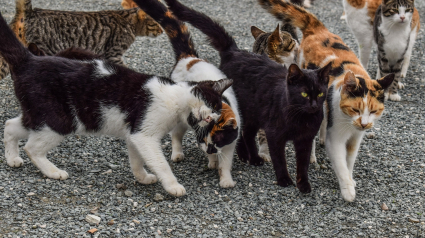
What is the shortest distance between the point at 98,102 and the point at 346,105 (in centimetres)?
202

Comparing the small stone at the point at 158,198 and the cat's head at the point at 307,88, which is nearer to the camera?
the cat's head at the point at 307,88

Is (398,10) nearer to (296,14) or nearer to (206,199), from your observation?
(296,14)

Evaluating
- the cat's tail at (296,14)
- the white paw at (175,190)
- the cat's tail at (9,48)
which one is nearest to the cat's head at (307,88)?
the white paw at (175,190)

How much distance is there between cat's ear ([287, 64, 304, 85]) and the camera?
3.67 m

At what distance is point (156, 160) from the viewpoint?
377 cm

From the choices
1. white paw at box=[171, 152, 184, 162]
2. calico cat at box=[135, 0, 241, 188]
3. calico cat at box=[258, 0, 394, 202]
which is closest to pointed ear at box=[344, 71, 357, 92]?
calico cat at box=[258, 0, 394, 202]

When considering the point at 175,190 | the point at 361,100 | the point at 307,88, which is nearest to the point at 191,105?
the point at 175,190

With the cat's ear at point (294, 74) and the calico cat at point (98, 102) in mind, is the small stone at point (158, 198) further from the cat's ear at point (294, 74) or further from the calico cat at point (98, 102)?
the cat's ear at point (294, 74)

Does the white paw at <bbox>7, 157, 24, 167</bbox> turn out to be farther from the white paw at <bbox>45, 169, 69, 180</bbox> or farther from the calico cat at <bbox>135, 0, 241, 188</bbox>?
the calico cat at <bbox>135, 0, 241, 188</bbox>

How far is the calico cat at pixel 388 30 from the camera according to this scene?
6109 mm

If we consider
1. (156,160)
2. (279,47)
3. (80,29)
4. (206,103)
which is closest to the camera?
(206,103)

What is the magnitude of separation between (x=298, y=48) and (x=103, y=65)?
225 centimetres

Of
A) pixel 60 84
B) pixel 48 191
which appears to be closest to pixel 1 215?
pixel 48 191

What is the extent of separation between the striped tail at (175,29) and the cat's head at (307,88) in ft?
4.27
